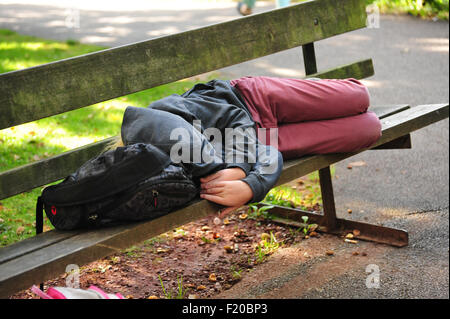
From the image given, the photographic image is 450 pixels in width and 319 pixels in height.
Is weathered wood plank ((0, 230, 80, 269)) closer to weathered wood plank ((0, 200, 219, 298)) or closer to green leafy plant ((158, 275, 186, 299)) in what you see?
weathered wood plank ((0, 200, 219, 298))

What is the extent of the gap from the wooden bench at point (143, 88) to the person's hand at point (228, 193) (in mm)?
52

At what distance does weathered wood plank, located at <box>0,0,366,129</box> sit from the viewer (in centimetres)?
266

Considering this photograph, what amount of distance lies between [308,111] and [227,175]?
2.31 feet

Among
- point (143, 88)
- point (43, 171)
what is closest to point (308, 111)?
point (143, 88)

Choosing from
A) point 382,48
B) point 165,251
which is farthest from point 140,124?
point 382,48

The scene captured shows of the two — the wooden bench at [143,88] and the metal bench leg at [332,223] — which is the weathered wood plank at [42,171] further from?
the metal bench leg at [332,223]

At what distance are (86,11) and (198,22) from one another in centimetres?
281

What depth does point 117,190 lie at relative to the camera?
2205mm

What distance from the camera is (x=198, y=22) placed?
9.38m

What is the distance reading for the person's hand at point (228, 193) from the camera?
2.43 meters

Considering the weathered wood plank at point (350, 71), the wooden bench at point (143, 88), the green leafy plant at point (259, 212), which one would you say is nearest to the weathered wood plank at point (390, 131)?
the wooden bench at point (143, 88)

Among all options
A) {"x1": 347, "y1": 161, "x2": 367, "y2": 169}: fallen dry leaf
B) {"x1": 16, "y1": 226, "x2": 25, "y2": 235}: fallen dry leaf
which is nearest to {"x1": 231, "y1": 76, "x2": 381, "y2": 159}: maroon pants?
{"x1": 16, "y1": 226, "x2": 25, "y2": 235}: fallen dry leaf

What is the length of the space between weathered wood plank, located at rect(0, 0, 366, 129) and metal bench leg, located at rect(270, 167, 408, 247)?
889mm
